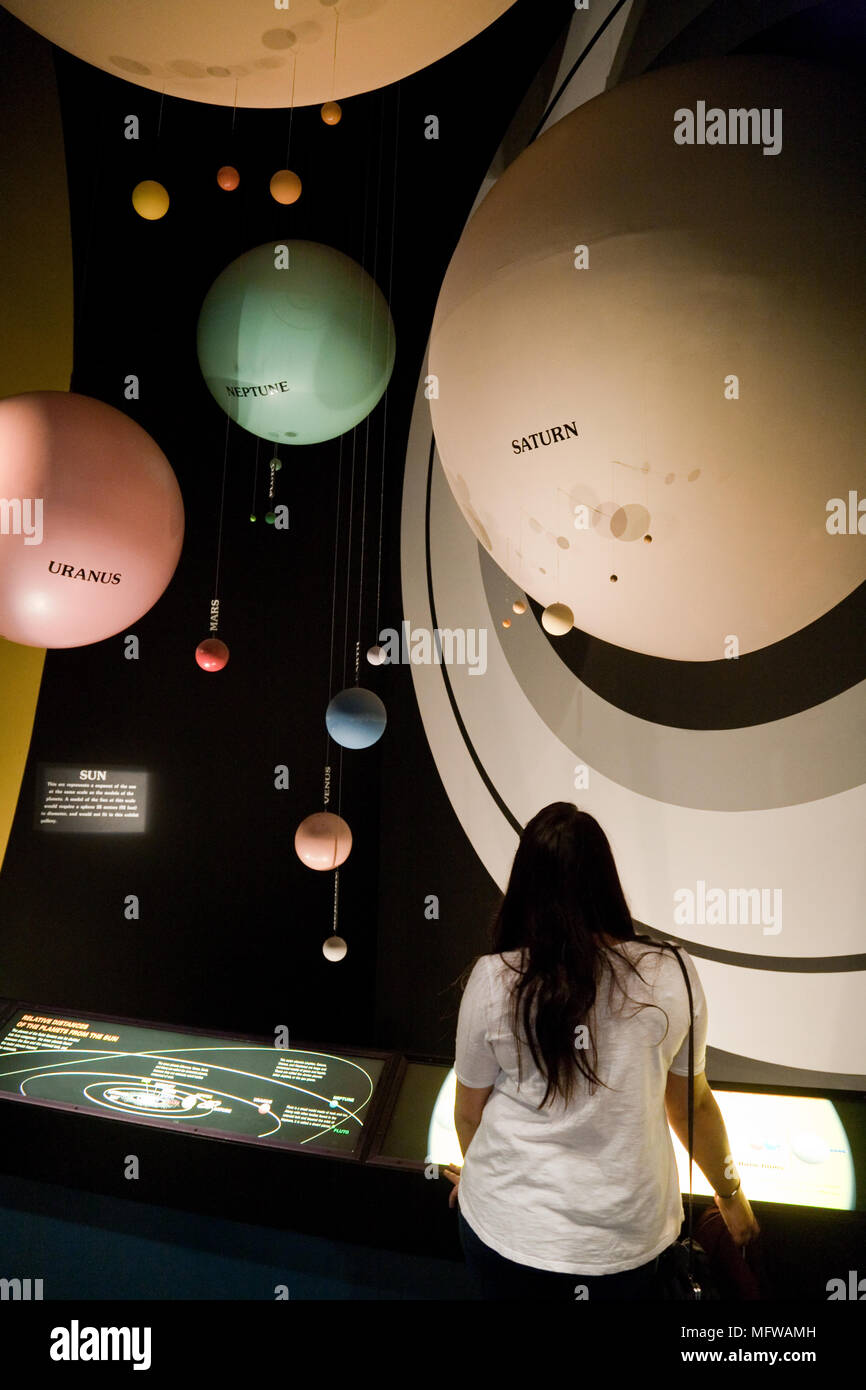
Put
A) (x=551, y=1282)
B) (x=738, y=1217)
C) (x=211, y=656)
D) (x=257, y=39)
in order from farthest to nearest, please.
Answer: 1. (x=211, y=656)
2. (x=257, y=39)
3. (x=738, y=1217)
4. (x=551, y=1282)

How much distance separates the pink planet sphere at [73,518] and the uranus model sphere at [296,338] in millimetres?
350

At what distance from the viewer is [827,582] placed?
54.4 inches

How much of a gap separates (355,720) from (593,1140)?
1111 millimetres

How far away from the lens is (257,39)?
1502mm

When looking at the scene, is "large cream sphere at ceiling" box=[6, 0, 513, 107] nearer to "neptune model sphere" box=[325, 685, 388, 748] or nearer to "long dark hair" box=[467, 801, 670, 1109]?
"neptune model sphere" box=[325, 685, 388, 748]

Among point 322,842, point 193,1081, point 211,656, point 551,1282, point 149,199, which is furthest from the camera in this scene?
point 193,1081

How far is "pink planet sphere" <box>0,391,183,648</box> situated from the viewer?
194cm

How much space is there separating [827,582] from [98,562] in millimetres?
1691

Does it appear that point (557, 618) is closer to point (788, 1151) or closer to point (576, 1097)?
point (576, 1097)

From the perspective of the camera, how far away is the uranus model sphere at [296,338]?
217cm

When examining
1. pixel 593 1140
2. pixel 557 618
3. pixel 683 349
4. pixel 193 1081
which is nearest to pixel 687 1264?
pixel 593 1140

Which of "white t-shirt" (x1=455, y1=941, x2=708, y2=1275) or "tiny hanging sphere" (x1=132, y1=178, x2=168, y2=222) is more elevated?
"tiny hanging sphere" (x1=132, y1=178, x2=168, y2=222)

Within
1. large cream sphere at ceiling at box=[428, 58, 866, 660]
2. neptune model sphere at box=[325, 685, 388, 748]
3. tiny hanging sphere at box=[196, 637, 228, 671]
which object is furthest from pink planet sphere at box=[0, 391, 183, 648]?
large cream sphere at ceiling at box=[428, 58, 866, 660]

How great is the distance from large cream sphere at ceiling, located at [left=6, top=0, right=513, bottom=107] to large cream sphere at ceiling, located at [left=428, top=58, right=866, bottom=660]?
0.34 meters
